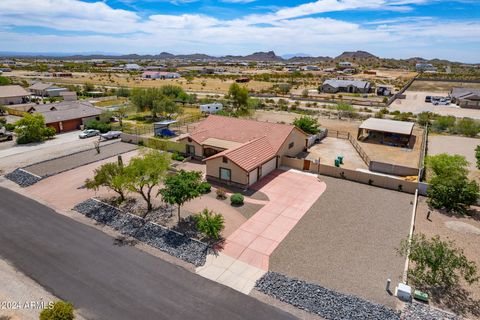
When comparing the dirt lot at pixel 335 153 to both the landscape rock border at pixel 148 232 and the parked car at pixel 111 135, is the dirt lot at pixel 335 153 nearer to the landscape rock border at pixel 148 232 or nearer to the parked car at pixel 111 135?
the landscape rock border at pixel 148 232

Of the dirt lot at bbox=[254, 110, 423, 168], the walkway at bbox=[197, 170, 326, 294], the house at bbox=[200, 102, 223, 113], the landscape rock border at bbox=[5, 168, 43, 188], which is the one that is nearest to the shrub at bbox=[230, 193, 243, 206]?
the walkway at bbox=[197, 170, 326, 294]

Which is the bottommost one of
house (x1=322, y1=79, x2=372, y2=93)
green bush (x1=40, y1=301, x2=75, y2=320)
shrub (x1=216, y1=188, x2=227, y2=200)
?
green bush (x1=40, y1=301, x2=75, y2=320)

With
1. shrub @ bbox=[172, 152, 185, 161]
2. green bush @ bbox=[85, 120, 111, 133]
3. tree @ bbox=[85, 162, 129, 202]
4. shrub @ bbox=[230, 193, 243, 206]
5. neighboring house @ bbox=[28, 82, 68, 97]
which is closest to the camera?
tree @ bbox=[85, 162, 129, 202]

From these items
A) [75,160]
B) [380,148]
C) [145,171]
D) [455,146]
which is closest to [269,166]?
[145,171]

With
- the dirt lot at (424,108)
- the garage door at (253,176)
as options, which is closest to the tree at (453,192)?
the garage door at (253,176)

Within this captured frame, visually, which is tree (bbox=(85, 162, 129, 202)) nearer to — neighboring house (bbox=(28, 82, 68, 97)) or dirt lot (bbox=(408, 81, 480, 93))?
neighboring house (bbox=(28, 82, 68, 97))
